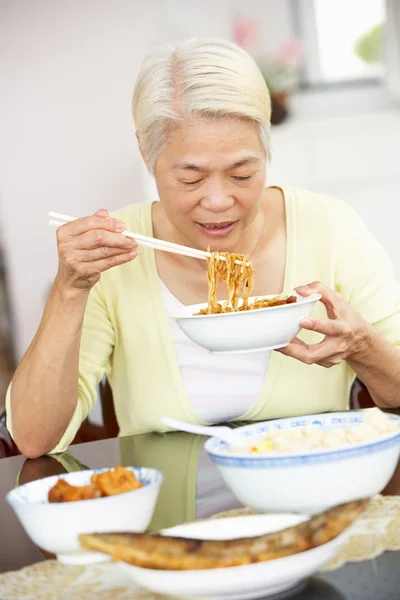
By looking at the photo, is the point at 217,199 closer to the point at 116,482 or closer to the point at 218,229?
the point at 218,229

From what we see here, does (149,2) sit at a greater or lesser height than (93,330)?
greater

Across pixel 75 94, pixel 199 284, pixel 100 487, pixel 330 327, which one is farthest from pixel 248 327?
pixel 75 94

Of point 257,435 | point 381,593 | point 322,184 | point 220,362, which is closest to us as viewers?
point 381,593

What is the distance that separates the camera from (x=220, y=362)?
188 cm

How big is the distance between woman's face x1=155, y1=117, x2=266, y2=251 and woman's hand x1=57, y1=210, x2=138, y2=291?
0.21 meters

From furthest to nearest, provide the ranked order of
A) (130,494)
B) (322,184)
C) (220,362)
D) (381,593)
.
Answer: (322,184) → (220,362) → (130,494) → (381,593)

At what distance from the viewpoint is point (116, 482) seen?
0.98m

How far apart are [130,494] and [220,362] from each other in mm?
963

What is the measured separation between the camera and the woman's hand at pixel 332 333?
1469 millimetres

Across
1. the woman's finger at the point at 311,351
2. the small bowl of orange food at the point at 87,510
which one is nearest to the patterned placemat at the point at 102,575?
the small bowl of orange food at the point at 87,510

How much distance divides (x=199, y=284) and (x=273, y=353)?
240mm

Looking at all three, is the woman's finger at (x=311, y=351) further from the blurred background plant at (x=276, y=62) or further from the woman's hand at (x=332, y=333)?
the blurred background plant at (x=276, y=62)

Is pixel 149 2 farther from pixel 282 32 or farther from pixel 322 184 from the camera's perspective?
pixel 322 184

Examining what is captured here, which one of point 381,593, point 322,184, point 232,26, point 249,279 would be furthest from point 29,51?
point 381,593
